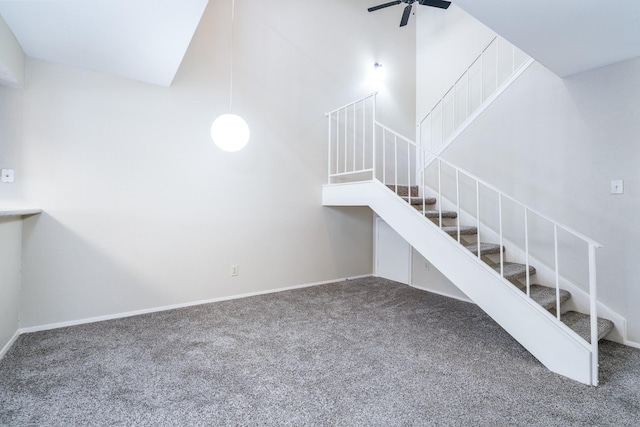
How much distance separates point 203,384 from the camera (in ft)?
6.05

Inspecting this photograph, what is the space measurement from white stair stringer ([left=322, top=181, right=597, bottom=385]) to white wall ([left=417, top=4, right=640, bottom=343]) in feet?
3.41

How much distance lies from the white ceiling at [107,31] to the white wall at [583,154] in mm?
3092

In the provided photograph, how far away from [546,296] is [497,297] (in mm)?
529

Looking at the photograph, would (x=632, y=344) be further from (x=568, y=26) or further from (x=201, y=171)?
(x=201, y=171)

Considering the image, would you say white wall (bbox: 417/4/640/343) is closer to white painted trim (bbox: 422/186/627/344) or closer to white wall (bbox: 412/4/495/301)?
white painted trim (bbox: 422/186/627/344)

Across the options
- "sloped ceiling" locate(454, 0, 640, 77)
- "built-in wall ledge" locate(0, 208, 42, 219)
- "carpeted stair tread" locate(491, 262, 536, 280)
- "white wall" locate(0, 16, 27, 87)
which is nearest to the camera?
"sloped ceiling" locate(454, 0, 640, 77)

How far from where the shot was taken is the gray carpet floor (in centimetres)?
158

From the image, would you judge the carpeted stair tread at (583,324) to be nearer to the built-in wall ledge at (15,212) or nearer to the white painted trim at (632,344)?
the white painted trim at (632,344)

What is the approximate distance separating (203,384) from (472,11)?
9.35 ft

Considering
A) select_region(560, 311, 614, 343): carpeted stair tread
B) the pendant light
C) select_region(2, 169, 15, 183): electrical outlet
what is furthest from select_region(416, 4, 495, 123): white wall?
select_region(2, 169, 15, 183): electrical outlet

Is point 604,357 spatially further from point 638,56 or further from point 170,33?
point 170,33

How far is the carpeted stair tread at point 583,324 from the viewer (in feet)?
7.11

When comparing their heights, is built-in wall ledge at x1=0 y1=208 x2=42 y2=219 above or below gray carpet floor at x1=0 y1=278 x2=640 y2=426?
above

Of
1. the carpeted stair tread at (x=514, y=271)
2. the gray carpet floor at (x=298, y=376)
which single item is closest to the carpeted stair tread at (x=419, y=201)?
the carpeted stair tread at (x=514, y=271)
